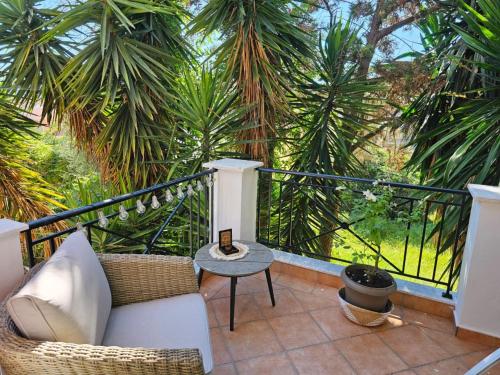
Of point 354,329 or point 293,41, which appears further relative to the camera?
point 293,41

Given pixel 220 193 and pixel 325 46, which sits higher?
pixel 325 46

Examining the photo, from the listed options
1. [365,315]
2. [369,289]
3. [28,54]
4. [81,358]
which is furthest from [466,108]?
[28,54]

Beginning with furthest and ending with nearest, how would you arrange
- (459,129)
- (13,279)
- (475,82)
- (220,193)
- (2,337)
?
(475,82) < (220,193) < (459,129) < (13,279) < (2,337)

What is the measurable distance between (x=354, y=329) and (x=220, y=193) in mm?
1434

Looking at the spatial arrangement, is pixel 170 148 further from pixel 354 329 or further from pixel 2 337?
pixel 2 337

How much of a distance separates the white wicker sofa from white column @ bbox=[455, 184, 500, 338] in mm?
1556

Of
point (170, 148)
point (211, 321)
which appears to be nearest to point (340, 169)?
point (170, 148)

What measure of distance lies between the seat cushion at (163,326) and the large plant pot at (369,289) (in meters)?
1.01

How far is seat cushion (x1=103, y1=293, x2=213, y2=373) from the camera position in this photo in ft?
4.23

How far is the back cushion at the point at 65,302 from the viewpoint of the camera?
3.28 ft

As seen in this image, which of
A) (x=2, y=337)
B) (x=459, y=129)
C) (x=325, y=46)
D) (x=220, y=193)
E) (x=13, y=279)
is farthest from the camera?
(x=325, y=46)

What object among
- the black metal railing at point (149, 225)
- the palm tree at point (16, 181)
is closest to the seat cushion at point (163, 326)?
the black metal railing at point (149, 225)

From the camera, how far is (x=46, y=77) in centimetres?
351

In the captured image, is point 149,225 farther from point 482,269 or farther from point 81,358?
point 482,269
